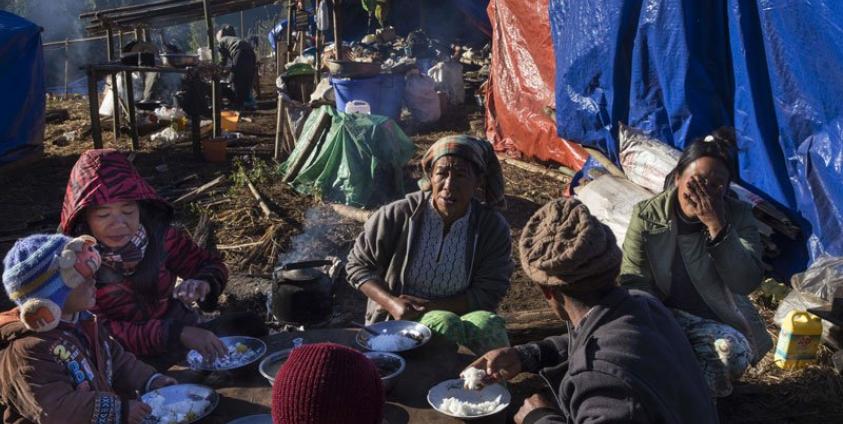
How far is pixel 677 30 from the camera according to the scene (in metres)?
6.01

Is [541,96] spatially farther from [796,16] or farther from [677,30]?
[796,16]

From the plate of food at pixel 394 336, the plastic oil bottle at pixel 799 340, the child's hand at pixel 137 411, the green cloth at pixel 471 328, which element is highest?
the child's hand at pixel 137 411

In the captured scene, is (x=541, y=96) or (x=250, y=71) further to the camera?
(x=250, y=71)

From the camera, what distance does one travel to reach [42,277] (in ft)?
7.02

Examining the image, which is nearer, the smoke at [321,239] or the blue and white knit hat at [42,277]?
the blue and white knit hat at [42,277]

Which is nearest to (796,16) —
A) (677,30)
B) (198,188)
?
(677,30)

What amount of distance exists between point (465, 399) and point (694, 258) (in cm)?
175

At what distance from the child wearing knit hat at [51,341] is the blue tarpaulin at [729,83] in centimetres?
472

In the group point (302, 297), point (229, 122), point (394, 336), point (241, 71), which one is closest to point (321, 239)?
point (302, 297)

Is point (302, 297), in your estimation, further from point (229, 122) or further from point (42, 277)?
point (229, 122)

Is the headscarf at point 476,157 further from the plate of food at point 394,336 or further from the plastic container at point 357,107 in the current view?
the plastic container at point 357,107

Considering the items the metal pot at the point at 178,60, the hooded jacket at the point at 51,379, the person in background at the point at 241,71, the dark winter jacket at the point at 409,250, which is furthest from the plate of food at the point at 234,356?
the person in background at the point at 241,71

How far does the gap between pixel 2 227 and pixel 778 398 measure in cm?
734

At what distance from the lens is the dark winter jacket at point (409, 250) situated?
3.68m
